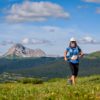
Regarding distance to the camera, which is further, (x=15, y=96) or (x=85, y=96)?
(x=15, y=96)

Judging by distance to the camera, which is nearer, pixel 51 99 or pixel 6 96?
pixel 51 99

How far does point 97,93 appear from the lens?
16.4 metres

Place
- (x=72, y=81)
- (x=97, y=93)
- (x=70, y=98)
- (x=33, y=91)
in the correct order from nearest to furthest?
(x=70, y=98) < (x=97, y=93) < (x=33, y=91) < (x=72, y=81)

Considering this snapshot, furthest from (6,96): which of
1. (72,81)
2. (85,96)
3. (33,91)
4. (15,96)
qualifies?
(72,81)

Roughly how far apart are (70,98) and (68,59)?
11395 mm

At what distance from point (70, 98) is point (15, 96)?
2568 millimetres

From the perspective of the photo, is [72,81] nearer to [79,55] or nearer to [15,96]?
[79,55]

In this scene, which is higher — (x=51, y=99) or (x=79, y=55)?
(x=79, y=55)

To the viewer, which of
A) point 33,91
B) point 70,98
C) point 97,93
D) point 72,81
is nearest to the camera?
point 70,98

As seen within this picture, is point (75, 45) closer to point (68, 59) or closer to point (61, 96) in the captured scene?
point (68, 59)

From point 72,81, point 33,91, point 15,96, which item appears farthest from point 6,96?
point 72,81

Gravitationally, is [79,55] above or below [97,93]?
above

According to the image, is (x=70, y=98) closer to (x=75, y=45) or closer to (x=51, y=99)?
(x=51, y=99)

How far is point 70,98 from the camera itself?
15.0 meters
